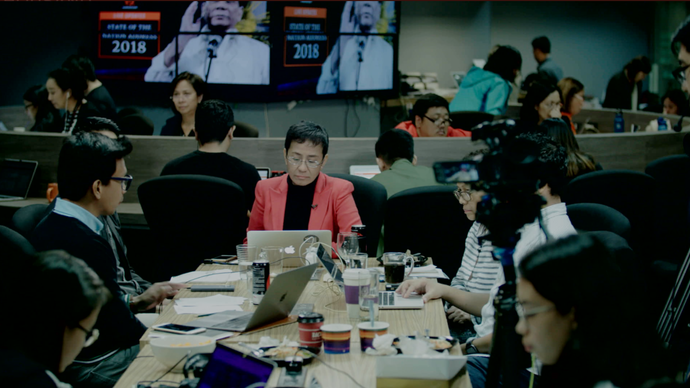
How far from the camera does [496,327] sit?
1.58 m

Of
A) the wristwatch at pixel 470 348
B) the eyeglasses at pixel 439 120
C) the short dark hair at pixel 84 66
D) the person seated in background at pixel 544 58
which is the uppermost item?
the person seated in background at pixel 544 58

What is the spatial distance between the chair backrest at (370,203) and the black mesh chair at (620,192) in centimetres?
98

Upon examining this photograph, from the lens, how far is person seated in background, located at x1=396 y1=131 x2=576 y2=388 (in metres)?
2.07

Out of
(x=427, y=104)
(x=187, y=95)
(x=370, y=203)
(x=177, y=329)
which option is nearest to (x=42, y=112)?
(x=187, y=95)

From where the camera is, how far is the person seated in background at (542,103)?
4.62 m

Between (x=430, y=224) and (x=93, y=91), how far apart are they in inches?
125

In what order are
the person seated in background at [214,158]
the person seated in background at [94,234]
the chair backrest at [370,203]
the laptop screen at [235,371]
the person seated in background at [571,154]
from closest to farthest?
the laptop screen at [235,371]
the person seated in background at [94,234]
the chair backrest at [370,203]
the person seated in background at [571,154]
the person seated in background at [214,158]

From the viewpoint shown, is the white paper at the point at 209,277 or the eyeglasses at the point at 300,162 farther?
the eyeglasses at the point at 300,162

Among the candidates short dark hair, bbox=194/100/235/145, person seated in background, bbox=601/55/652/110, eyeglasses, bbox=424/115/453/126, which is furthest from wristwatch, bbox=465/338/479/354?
person seated in background, bbox=601/55/652/110

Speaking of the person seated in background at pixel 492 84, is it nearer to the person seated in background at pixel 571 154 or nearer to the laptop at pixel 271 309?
the person seated in background at pixel 571 154

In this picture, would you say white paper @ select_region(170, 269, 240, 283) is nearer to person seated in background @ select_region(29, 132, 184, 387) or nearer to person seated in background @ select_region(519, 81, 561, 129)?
person seated in background @ select_region(29, 132, 184, 387)

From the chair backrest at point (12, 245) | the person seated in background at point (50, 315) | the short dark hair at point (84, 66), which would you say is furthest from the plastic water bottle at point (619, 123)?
the person seated in background at point (50, 315)

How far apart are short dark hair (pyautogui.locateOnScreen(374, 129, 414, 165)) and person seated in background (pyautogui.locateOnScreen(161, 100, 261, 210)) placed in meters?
0.77

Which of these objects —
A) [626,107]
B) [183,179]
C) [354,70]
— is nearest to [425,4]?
[354,70]
